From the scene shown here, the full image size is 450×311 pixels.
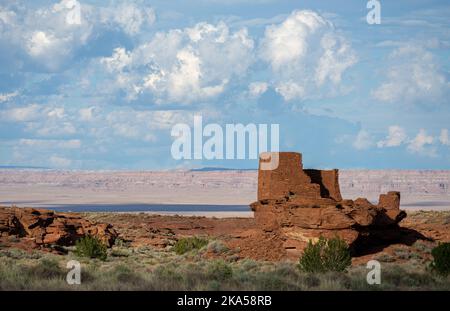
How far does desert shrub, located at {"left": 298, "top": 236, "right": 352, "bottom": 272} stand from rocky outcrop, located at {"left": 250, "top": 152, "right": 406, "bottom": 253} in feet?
10.5

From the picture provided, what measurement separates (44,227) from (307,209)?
61.7ft

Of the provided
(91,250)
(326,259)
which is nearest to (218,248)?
(91,250)

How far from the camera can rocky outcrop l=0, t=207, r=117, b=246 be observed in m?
43.3

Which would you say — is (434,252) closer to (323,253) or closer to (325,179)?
(323,253)

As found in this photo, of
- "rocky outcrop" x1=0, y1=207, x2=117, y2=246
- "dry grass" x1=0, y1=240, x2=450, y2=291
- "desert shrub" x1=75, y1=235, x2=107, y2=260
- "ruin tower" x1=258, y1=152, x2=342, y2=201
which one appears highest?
"ruin tower" x1=258, y1=152, x2=342, y2=201

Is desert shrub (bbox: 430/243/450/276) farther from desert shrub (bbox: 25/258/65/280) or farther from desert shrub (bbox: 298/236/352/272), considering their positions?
desert shrub (bbox: 25/258/65/280)

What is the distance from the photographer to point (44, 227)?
4478 centimetres

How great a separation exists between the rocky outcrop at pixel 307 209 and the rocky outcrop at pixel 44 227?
1402 cm

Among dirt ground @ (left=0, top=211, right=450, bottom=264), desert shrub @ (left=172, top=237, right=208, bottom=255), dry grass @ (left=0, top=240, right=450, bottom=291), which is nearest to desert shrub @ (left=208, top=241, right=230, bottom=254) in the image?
dirt ground @ (left=0, top=211, right=450, bottom=264)
